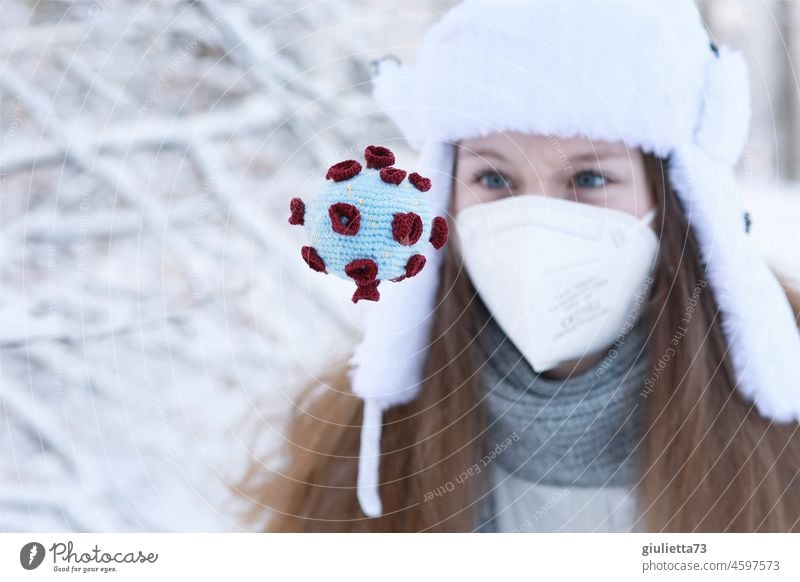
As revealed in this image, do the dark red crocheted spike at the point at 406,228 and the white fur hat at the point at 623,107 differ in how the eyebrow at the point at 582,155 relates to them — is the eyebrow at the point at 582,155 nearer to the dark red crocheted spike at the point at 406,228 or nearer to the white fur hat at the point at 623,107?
the white fur hat at the point at 623,107

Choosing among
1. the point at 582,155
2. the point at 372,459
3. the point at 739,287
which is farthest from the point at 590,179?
the point at 372,459

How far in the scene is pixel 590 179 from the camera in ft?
1.90

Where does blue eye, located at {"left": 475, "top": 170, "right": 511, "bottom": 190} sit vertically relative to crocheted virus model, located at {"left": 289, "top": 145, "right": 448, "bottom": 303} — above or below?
above

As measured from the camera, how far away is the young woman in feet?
1.84

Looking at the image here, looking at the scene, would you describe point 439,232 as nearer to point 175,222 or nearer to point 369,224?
point 369,224

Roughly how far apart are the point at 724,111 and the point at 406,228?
289 mm

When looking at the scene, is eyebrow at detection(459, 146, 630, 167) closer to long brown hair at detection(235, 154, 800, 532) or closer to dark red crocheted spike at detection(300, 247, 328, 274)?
long brown hair at detection(235, 154, 800, 532)

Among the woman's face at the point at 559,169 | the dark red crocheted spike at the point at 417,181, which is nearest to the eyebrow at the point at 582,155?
the woman's face at the point at 559,169

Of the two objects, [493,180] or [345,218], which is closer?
[345,218]

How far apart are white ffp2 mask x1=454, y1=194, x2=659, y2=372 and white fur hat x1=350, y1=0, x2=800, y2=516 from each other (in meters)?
0.04

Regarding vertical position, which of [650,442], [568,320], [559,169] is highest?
[559,169]

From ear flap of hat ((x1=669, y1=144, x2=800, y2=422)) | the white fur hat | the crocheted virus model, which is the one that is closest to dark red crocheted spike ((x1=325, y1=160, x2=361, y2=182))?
the crocheted virus model

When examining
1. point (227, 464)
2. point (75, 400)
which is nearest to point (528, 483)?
point (227, 464)

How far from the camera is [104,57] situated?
0.63 meters
